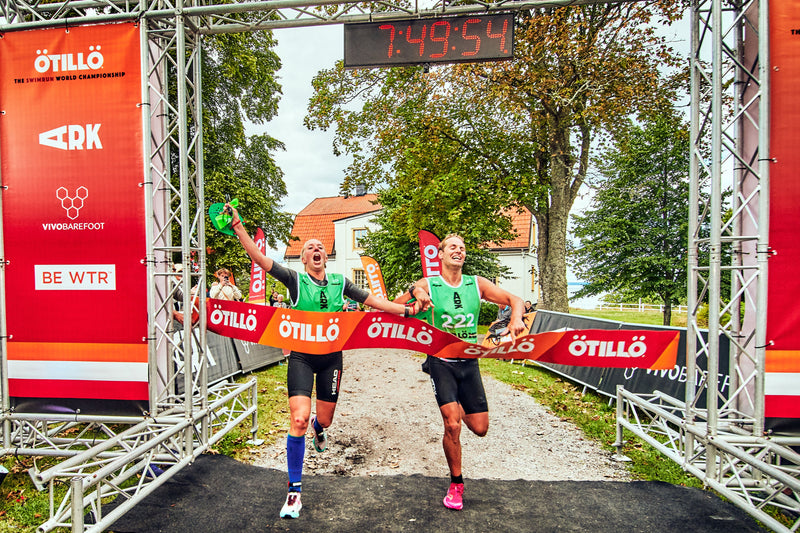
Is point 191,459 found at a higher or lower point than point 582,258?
lower

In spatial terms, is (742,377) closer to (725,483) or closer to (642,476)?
(725,483)

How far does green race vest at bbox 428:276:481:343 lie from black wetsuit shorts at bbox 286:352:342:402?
119 cm

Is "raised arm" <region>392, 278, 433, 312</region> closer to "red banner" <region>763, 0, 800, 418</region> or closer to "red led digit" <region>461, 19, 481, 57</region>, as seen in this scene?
"red led digit" <region>461, 19, 481, 57</region>

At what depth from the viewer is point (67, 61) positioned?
503 cm

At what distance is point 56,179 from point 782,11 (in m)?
7.58

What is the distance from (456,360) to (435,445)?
2385 millimetres

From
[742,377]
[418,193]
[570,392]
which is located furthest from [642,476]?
[418,193]

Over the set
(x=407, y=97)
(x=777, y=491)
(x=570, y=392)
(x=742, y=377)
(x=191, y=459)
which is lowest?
(x=570, y=392)

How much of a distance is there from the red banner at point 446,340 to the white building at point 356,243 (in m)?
24.6

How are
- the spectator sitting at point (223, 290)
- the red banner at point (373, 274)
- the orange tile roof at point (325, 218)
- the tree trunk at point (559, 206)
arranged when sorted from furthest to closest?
1. the orange tile roof at point (325, 218)
2. the tree trunk at point (559, 206)
3. the red banner at point (373, 274)
4. the spectator sitting at point (223, 290)

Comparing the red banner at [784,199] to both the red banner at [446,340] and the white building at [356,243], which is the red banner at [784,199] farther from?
the white building at [356,243]

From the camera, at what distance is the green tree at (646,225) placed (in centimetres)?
1892

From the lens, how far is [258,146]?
2306 cm

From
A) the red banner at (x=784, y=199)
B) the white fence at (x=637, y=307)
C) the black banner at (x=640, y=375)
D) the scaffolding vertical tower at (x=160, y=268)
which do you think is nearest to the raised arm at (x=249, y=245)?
the scaffolding vertical tower at (x=160, y=268)
